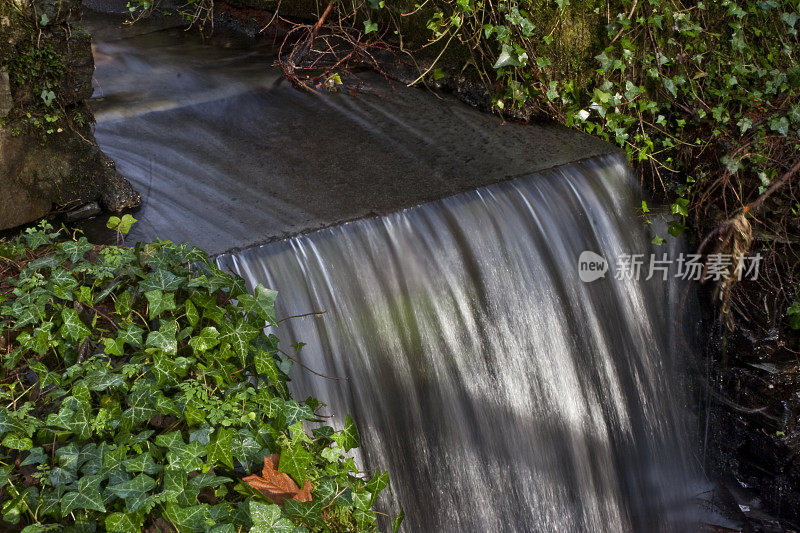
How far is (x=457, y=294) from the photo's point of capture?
3.19 meters

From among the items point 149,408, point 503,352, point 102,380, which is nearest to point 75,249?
point 102,380

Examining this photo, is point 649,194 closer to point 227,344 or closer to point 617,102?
point 617,102

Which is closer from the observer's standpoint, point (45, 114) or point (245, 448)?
point (245, 448)

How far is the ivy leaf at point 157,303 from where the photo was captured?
1979mm

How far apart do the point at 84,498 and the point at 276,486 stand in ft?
1.44

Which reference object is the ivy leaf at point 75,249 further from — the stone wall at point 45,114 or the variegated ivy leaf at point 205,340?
the stone wall at point 45,114

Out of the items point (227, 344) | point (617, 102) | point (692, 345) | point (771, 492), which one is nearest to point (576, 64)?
point (617, 102)

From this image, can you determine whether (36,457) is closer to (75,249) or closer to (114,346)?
(114,346)

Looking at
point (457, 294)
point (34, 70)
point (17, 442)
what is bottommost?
point (457, 294)

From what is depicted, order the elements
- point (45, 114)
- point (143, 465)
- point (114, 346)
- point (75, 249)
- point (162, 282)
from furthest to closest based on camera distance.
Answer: point (45, 114) → point (75, 249) → point (162, 282) → point (114, 346) → point (143, 465)

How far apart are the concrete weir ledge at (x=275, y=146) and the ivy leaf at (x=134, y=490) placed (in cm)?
139

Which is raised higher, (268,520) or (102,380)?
(102,380)

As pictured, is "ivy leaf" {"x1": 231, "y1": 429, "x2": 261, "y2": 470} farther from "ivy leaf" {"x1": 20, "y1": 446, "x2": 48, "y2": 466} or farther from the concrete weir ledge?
the concrete weir ledge

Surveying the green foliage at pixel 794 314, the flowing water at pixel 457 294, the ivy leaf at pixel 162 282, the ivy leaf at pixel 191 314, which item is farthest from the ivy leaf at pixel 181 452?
the green foliage at pixel 794 314
